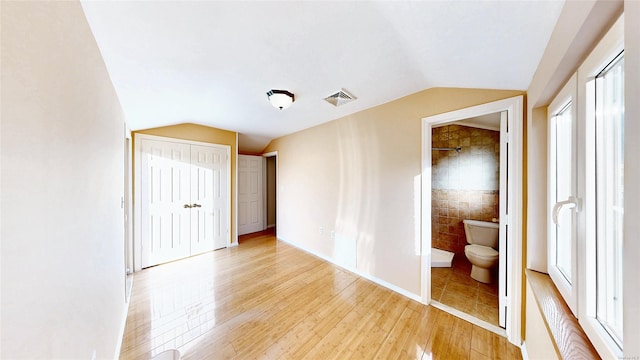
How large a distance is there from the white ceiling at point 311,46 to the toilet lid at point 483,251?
1894 millimetres

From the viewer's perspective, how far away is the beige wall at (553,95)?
0.50 meters

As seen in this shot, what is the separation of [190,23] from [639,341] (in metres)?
2.13

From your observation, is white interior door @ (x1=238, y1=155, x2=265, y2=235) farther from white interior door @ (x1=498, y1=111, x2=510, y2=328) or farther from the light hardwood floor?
white interior door @ (x1=498, y1=111, x2=510, y2=328)

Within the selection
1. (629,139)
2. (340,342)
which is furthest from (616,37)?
(340,342)

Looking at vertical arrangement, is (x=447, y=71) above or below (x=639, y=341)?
above

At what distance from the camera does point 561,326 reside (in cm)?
94

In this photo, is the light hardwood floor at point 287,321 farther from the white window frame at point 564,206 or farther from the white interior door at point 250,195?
the white interior door at point 250,195

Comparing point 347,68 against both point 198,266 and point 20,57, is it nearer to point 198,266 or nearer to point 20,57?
point 20,57

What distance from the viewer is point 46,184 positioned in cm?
63

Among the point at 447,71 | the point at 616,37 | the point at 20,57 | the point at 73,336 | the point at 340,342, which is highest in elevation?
the point at 447,71

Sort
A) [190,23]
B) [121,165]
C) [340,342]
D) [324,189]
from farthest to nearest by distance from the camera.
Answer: [324,189]
[121,165]
[340,342]
[190,23]

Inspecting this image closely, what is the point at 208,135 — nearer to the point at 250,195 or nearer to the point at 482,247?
the point at 250,195

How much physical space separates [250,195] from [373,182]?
3178 mm

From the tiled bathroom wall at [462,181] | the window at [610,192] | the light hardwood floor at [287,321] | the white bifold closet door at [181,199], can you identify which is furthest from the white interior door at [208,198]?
the window at [610,192]
